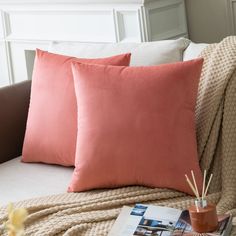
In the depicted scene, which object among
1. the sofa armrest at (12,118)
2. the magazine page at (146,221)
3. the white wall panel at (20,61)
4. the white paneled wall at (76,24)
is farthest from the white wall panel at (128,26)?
the magazine page at (146,221)

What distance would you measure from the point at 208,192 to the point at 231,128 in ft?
0.71

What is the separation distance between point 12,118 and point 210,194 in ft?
3.07

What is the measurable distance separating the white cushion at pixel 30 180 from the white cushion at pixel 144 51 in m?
0.47

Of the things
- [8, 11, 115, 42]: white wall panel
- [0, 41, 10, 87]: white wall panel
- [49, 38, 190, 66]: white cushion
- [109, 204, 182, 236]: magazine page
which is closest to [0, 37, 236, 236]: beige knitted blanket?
[109, 204, 182, 236]: magazine page

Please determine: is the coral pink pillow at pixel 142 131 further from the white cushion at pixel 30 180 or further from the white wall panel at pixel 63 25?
the white wall panel at pixel 63 25

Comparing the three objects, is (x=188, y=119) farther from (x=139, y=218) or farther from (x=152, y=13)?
(x=152, y=13)

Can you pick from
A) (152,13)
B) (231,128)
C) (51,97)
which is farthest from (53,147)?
(152,13)

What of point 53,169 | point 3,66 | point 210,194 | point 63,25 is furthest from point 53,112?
point 3,66

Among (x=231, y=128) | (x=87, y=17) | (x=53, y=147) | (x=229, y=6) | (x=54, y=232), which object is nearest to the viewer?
(x=54, y=232)

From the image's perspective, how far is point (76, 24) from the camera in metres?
3.10

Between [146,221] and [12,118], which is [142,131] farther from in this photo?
[12,118]

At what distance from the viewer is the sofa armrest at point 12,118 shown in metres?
2.41

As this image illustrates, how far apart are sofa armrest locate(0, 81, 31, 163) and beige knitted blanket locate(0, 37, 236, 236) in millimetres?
555

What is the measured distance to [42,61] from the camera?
2.29 meters
